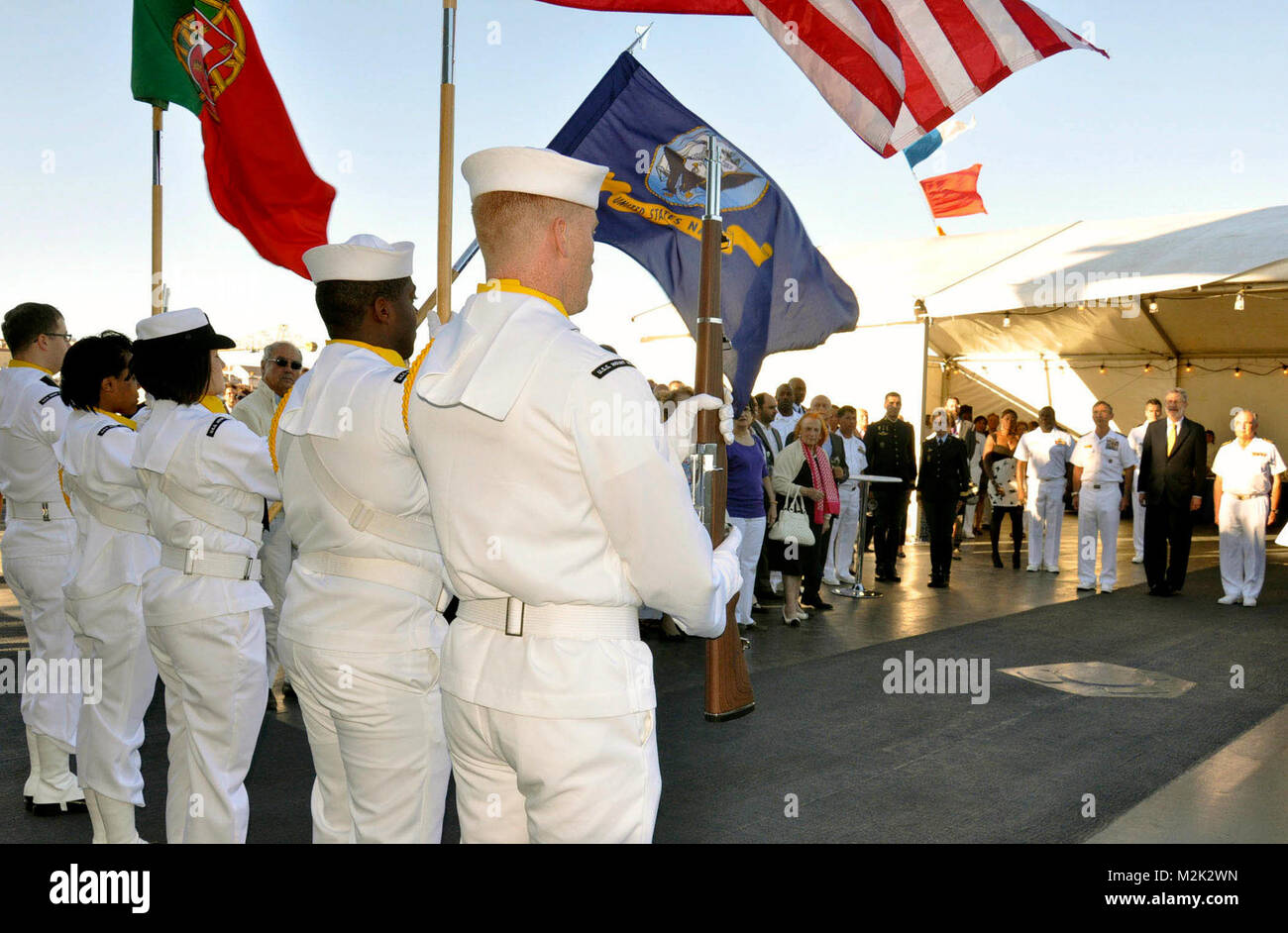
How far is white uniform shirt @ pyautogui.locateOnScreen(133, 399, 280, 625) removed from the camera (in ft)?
10.3

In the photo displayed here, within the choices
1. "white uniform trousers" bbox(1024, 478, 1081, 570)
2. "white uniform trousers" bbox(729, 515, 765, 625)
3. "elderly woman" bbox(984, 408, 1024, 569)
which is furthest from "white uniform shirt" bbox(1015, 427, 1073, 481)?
"white uniform trousers" bbox(729, 515, 765, 625)

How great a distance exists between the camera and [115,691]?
367cm

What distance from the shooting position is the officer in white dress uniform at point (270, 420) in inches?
220

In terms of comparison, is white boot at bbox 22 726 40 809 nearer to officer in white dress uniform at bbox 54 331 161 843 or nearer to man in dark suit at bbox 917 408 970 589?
officer in white dress uniform at bbox 54 331 161 843

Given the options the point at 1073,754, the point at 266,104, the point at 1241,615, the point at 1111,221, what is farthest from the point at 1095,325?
the point at 266,104

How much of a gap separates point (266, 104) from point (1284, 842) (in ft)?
19.5

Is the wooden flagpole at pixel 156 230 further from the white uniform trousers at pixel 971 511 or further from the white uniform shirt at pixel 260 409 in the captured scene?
the white uniform trousers at pixel 971 511

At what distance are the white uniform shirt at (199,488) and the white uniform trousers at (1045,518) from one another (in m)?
10.5

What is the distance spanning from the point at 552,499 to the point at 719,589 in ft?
1.17

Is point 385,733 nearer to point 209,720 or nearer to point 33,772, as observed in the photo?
point 209,720

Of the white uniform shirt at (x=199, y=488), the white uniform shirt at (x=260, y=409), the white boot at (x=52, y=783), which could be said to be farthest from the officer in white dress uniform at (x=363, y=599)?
the white uniform shirt at (x=260, y=409)

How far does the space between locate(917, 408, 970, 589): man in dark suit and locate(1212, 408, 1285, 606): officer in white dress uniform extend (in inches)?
96.1

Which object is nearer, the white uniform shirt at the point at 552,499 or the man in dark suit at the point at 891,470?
the white uniform shirt at the point at 552,499
